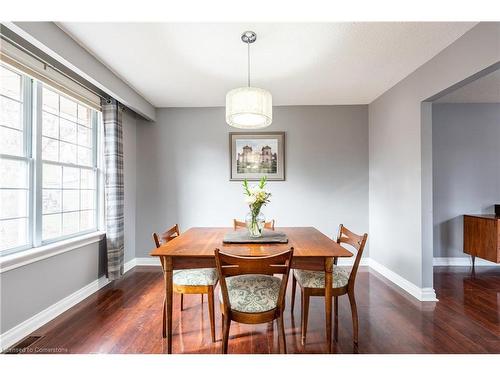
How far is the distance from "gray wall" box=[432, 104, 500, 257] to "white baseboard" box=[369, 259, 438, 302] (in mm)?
1009

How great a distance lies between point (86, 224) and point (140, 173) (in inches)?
46.6

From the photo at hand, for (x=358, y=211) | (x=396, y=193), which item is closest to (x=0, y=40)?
(x=396, y=193)

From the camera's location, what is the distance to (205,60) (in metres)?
2.47

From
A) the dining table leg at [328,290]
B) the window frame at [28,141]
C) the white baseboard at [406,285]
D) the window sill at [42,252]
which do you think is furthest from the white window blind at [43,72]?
the white baseboard at [406,285]


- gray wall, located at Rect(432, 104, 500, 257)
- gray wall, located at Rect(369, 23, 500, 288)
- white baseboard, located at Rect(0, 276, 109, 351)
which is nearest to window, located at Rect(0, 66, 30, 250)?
white baseboard, located at Rect(0, 276, 109, 351)

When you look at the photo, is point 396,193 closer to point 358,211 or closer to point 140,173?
point 358,211

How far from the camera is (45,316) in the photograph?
2143 millimetres

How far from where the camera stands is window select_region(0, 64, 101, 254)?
6.41 feet

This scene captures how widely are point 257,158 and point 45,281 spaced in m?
2.81

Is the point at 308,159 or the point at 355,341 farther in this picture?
the point at 308,159

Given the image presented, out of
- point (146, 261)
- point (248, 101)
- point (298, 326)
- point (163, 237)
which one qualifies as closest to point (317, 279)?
point (298, 326)

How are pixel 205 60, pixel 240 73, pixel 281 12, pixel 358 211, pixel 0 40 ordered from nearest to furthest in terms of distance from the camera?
pixel 281 12, pixel 0 40, pixel 205 60, pixel 240 73, pixel 358 211

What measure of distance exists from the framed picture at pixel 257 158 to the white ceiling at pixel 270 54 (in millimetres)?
741

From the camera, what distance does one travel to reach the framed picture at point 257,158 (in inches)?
150
